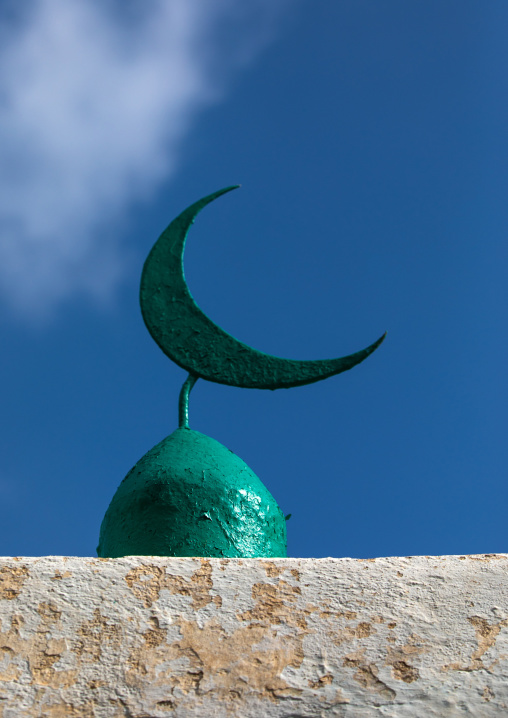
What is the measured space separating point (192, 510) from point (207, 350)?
0.67 meters

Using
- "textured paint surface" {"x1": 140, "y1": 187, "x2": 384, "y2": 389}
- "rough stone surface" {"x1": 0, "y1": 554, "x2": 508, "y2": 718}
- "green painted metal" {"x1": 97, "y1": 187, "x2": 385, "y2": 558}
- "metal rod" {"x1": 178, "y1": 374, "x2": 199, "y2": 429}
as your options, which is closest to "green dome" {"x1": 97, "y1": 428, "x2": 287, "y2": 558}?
"green painted metal" {"x1": 97, "y1": 187, "x2": 385, "y2": 558}

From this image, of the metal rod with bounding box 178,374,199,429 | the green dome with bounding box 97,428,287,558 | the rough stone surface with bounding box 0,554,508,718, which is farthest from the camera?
the metal rod with bounding box 178,374,199,429

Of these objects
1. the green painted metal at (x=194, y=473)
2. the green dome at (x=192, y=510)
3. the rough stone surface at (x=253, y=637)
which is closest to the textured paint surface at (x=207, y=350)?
the green painted metal at (x=194, y=473)

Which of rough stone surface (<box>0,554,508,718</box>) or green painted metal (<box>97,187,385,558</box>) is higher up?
green painted metal (<box>97,187,385,558</box>)

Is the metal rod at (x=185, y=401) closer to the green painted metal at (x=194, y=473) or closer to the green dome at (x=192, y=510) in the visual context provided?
the green painted metal at (x=194, y=473)

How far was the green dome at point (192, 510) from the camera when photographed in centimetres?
232

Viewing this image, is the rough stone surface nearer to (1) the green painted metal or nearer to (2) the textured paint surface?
(1) the green painted metal

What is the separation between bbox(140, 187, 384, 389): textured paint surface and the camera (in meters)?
2.81

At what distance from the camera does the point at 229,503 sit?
7.84 ft

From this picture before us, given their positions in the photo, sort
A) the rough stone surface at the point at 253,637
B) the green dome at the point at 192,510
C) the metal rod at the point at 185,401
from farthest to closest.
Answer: the metal rod at the point at 185,401
the green dome at the point at 192,510
the rough stone surface at the point at 253,637

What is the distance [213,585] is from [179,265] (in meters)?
1.52

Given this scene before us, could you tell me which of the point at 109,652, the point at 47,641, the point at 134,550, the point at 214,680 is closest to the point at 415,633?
A: the point at 214,680

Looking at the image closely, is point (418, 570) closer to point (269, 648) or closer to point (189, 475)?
point (269, 648)

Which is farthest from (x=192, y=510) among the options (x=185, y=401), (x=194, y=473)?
(x=185, y=401)
